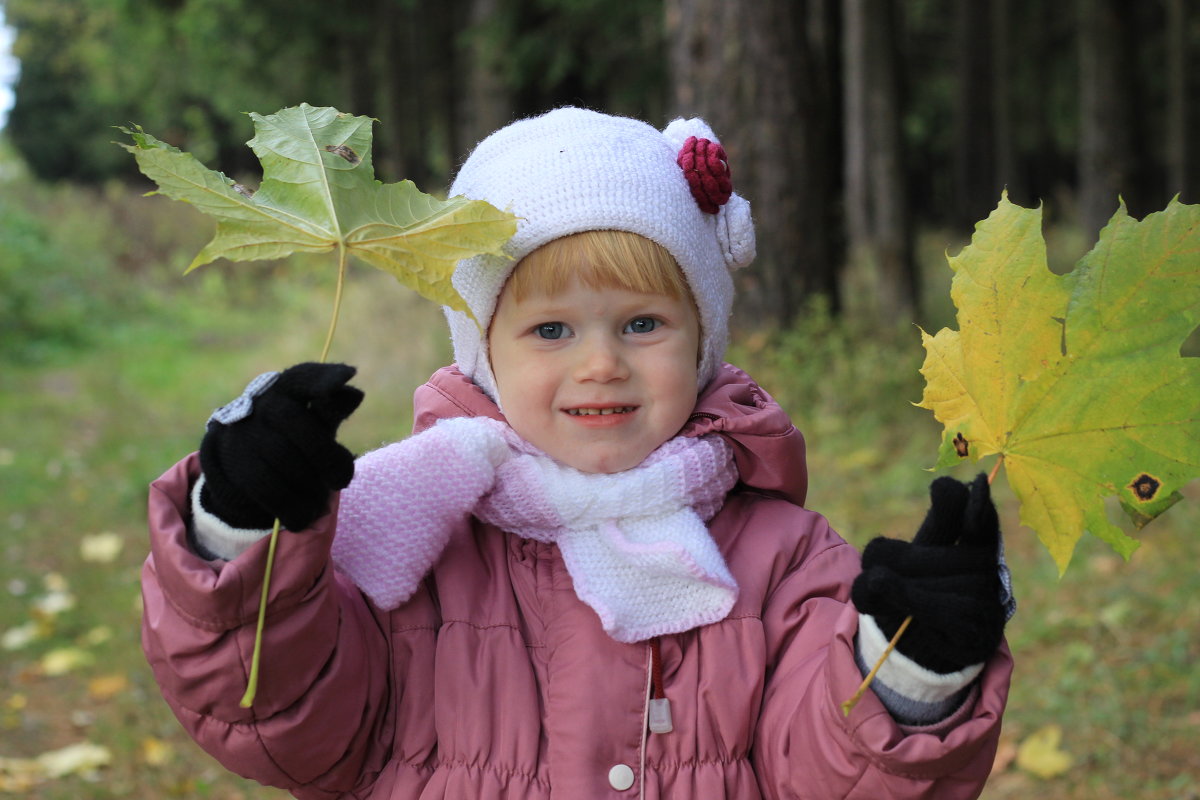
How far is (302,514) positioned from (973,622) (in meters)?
0.89

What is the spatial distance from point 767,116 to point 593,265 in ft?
14.0

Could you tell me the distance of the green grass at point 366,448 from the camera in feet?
12.0

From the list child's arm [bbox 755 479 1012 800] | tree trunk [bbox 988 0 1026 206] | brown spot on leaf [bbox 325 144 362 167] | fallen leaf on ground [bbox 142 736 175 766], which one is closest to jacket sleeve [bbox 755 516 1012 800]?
child's arm [bbox 755 479 1012 800]

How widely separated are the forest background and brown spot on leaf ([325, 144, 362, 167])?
1.60 metres

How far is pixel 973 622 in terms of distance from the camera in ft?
4.84

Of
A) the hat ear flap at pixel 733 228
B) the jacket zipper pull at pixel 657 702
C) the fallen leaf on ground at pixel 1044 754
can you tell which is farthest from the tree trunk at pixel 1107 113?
Answer: the jacket zipper pull at pixel 657 702

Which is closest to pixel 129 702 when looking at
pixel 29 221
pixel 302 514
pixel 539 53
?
pixel 302 514

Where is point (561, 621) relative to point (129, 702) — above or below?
above

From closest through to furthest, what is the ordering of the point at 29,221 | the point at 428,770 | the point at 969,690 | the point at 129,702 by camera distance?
the point at 969,690
the point at 428,770
the point at 129,702
the point at 29,221

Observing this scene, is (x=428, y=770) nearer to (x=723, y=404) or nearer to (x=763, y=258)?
(x=723, y=404)

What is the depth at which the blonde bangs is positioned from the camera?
6.19 ft

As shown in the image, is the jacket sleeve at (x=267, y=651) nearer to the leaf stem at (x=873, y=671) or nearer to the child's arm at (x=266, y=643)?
the child's arm at (x=266, y=643)

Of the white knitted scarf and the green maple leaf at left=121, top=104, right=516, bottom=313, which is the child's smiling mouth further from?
the green maple leaf at left=121, top=104, right=516, bottom=313

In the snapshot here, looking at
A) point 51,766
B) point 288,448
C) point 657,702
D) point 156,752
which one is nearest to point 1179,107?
point 156,752
